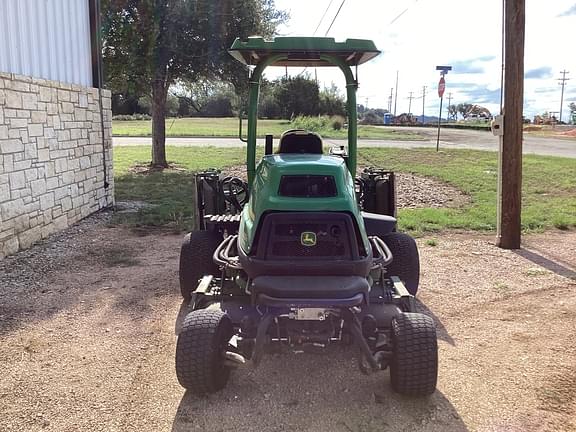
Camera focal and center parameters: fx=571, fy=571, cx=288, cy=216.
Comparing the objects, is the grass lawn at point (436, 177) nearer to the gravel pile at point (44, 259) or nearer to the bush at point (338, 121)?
the gravel pile at point (44, 259)

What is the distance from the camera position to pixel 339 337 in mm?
3473

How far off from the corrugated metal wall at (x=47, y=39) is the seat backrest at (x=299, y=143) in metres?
3.91

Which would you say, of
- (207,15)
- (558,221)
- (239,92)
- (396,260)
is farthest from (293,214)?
(239,92)

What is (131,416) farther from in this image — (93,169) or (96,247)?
(93,169)

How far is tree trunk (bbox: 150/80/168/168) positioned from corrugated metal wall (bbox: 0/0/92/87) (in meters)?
5.71

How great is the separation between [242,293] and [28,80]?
4.66 metres

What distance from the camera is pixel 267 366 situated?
12.5 ft

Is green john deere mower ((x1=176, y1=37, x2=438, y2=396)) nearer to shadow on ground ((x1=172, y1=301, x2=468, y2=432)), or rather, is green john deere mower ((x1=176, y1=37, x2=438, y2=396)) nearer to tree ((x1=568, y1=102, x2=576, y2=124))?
shadow on ground ((x1=172, y1=301, x2=468, y2=432))

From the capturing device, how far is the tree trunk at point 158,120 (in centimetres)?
1491

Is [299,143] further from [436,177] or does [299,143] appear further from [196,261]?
[436,177]

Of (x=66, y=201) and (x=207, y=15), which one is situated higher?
(x=207, y=15)

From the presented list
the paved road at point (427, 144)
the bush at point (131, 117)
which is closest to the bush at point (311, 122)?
the paved road at point (427, 144)

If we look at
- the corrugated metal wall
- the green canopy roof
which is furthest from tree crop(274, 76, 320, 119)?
the green canopy roof

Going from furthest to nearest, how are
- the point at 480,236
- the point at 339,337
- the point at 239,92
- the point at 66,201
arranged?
the point at 239,92, the point at 66,201, the point at 480,236, the point at 339,337
